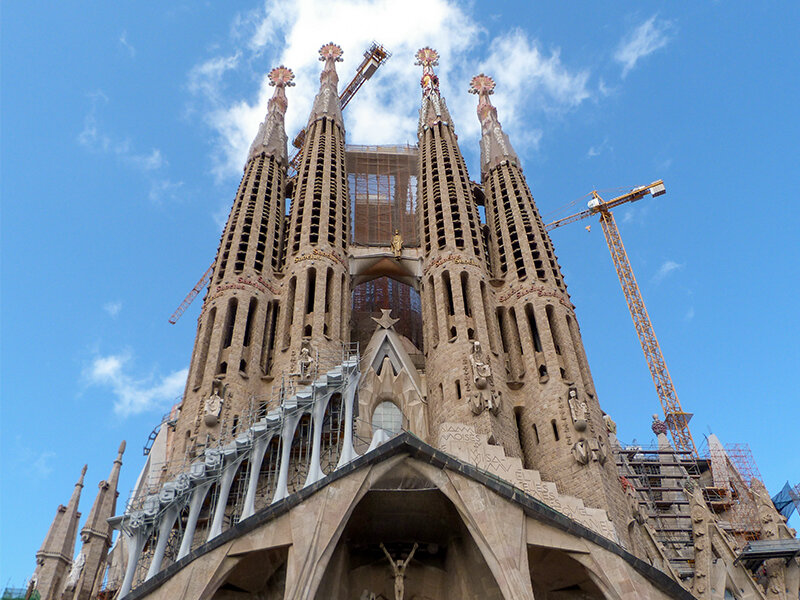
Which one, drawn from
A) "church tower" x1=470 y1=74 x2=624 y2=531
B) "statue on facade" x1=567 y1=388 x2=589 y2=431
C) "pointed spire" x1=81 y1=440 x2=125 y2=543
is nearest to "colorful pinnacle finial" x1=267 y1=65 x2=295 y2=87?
"church tower" x1=470 y1=74 x2=624 y2=531

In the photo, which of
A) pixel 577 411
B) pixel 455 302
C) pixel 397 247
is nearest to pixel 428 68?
pixel 397 247

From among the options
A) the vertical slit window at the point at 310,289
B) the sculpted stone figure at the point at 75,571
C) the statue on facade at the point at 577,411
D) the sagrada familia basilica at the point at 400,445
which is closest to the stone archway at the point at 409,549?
the sagrada familia basilica at the point at 400,445

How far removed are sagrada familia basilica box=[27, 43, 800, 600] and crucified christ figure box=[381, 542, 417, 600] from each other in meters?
0.10

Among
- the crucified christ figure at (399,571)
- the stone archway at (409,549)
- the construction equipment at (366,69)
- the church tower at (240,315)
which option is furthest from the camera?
the construction equipment at (366,69)

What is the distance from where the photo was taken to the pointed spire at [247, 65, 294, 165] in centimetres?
4438

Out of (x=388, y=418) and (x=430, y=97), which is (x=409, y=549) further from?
(x=430, y=97)

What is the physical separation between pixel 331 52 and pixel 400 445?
4103 centimetres

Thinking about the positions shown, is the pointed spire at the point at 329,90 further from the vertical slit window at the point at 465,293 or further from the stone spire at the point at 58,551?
the stone spire at the point at 58,551

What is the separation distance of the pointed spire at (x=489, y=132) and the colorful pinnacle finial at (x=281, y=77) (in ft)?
41.7

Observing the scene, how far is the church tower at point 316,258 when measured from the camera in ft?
108

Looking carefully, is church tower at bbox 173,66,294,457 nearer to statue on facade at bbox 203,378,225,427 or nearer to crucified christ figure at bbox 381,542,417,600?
statue on facade at bbox 203,378,225,427

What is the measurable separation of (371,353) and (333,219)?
28.7ft

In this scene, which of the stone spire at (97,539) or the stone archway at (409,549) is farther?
the stone spire at (97,539)

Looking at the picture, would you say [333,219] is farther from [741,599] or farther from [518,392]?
[741,599]
